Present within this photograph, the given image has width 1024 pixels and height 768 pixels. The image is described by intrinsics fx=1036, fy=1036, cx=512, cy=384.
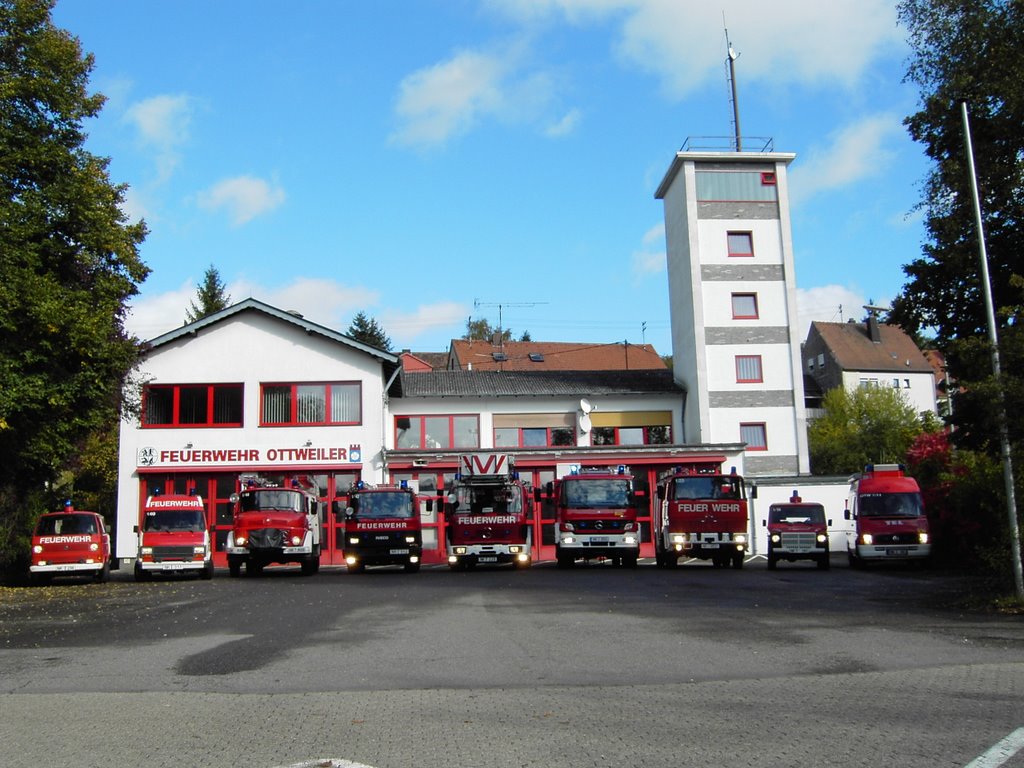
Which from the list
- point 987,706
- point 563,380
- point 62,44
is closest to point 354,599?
point 987,706

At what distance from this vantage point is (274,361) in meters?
40.2

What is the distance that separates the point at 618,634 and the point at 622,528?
15.9 meters

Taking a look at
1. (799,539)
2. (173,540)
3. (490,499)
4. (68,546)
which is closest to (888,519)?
(799,539)

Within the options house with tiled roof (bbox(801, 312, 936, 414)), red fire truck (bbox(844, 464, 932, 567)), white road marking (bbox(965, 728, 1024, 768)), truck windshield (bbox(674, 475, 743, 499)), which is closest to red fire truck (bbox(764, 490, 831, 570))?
red fire truck (bbox(844, 464, 932, 567))

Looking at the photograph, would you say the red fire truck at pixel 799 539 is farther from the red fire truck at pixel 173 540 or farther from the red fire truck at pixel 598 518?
the red fire truck at pixel 173 540

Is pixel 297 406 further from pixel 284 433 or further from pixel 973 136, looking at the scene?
pixel 973 136

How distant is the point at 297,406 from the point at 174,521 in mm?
11804

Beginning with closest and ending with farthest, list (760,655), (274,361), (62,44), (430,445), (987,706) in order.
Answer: (987,706)
(760,655)
(62,44)
(274,361)
(430,445)

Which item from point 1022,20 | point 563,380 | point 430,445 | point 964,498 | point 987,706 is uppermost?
point 1022,20

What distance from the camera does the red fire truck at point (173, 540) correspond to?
28.0 m

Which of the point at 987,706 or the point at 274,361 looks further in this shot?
the point at 274,361

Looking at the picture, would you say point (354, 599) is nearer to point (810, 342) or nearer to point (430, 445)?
point (430, 445)

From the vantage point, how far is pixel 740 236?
4719 cm

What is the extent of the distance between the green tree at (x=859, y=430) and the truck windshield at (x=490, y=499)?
39817mm
